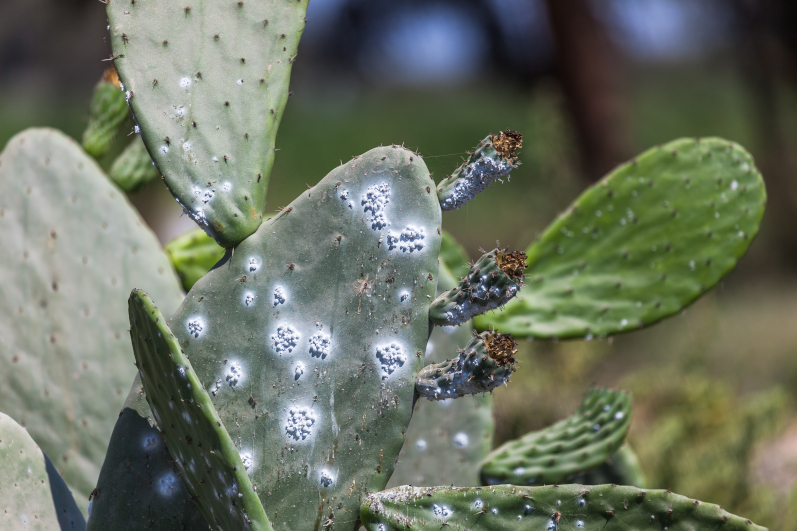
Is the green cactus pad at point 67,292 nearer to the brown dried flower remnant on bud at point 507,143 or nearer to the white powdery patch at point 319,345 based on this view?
the white powdery patch at point 319,345

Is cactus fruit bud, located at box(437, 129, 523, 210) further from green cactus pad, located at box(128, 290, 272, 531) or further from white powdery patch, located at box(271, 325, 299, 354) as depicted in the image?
green cactus pad, located at box(128, 290, 272, 531)

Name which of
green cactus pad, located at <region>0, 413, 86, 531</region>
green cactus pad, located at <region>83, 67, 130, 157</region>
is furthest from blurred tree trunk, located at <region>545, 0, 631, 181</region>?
green cactus pad, located at <region>0, 413, 86, 531</region>

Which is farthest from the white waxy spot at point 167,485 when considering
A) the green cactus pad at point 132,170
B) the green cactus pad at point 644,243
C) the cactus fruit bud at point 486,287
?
the green cactus pad at point 132,170

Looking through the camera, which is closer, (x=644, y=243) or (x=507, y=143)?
(x=507, y=143)

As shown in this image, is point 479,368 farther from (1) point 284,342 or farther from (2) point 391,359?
(1) point 284,342

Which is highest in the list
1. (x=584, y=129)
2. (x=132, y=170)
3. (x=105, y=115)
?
(x=105, y=115)

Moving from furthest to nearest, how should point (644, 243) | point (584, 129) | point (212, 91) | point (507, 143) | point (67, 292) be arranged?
point (584, 129) → point (644, 243) → point (67, 292) → point (212, 91) → point (507, 143)

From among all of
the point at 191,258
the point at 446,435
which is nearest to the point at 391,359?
the point at 446,435
